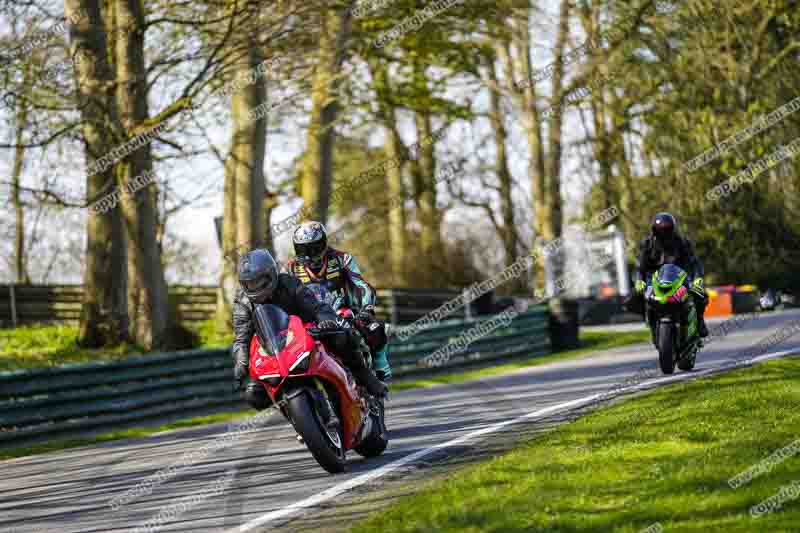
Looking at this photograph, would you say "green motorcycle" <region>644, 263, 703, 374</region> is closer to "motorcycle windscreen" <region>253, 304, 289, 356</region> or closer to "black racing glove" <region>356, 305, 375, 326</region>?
"black racing glove" <region>356, 305, 375, 326</region>

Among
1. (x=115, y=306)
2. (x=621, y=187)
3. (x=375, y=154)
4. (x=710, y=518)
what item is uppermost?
(x=375, y=154)

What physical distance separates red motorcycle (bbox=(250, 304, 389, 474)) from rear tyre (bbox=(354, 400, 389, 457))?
0.51 metres

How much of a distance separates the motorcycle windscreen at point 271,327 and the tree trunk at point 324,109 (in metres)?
11.5

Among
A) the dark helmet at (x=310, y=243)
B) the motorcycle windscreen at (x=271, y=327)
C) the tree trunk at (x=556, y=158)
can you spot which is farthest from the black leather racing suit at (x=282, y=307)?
the tree trunk at (x=556, y=158)

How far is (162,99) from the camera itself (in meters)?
23.3

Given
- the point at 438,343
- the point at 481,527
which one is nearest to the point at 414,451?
the point at 481,527

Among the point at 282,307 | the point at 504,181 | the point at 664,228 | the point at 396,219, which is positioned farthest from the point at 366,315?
the point at 504,181

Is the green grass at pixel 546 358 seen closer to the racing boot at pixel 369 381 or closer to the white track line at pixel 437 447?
the white track line at pixel 437 447

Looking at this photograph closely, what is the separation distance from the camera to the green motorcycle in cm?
1465

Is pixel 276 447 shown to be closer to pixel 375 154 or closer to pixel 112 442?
pixel 112 442

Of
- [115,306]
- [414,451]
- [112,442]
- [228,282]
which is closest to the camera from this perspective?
[414,451]

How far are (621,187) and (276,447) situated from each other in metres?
28.2

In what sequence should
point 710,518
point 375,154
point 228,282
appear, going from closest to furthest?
point 710,518 < point 228,282 < point 375,154

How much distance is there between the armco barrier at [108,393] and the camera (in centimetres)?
1476
